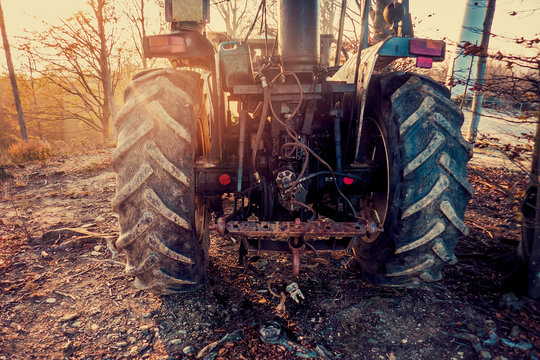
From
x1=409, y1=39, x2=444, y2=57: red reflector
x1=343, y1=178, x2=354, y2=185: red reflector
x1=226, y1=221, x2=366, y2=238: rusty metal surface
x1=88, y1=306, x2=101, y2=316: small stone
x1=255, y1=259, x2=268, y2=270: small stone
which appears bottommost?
x1=255, y1=259, x2=268, y2=270: small stone

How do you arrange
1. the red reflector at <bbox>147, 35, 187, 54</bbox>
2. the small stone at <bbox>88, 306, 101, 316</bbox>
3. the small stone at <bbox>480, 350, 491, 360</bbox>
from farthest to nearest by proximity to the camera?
the small stone at <bbox>88, 306, 101, 316</bbox> → the red reflector at <bbox>147, 35, 187, 54</bbox> → the small stone at <bbox>480, 350, 491, 360</bbox>

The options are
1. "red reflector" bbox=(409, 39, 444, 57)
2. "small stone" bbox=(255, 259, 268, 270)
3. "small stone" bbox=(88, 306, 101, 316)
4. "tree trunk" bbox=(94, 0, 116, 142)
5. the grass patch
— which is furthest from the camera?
"tree trunk" bbox=(94, 0, 116, 142)

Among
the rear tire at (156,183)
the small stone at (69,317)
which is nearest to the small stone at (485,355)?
the rear tire at (156,183)

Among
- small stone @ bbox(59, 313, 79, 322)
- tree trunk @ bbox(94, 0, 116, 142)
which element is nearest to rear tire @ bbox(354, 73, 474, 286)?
small stone @ bbox(59, 313, 79, 322)

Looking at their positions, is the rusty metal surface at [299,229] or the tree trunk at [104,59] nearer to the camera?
the rusty metal surface at [299,229]

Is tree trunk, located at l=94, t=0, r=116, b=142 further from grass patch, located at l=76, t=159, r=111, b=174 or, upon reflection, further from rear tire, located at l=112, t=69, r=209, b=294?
rear tire, located at l=112, t=69, r=209, b=294

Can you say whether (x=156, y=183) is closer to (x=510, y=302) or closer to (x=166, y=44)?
(x=166, y=44)

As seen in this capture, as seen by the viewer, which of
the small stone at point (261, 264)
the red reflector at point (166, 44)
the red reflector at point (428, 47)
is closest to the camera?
the red reflector at point (166, 44)

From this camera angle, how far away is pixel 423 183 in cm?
204

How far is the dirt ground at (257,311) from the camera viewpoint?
198 cm

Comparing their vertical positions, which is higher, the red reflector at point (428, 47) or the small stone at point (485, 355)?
the red reflector at point (428, 47)

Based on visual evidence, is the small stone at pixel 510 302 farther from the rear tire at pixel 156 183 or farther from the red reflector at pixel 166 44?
the red reflector at pixel 166 44

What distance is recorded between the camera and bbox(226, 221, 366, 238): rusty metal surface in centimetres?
201

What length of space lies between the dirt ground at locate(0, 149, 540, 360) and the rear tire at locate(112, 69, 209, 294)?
0.38m
